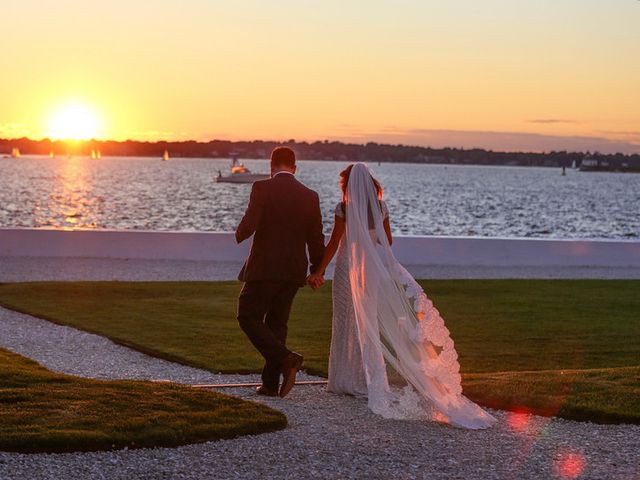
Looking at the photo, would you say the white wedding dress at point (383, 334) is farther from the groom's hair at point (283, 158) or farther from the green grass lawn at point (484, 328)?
the green grass lawn at point (484, 328)

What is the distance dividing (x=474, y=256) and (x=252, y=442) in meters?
13.6

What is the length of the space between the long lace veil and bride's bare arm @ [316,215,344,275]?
0.06 meters

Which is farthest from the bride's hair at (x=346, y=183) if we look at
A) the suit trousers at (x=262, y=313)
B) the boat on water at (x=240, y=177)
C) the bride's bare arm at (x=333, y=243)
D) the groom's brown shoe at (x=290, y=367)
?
the boat on water at (x=240, y=177)

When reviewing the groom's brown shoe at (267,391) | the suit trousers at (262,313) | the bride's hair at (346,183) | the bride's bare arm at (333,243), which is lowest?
the groom's brown shoe at (267,391)

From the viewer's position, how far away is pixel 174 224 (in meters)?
58.3

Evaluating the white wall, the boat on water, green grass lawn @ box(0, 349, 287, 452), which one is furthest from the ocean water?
green grass lawn @ box(0, 349, 287, 452)

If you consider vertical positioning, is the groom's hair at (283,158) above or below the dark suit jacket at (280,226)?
above

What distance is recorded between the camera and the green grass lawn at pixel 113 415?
20.4 ft

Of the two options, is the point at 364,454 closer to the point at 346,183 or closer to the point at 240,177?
the point at 346,183

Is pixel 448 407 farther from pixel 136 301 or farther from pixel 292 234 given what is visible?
pixel 136 301

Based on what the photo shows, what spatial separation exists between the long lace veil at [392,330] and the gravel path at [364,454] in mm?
178

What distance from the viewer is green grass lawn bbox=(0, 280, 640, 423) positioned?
8.12 meters

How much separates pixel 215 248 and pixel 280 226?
1204cm

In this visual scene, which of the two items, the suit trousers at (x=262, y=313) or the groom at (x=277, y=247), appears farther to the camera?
the suit trousers at (x=262, y=313)
